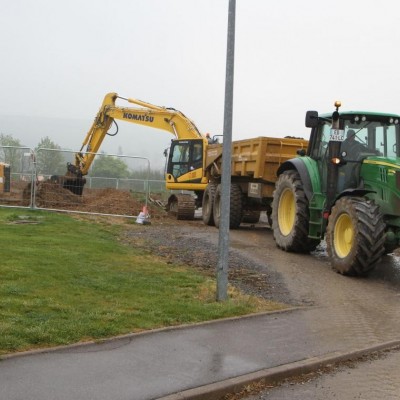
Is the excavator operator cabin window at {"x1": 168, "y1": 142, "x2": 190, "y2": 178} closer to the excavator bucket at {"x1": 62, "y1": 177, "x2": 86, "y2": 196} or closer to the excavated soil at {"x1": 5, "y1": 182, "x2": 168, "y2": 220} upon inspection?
the excavated soil at {"x1": 5, "y1": 182, "x2": 168, "y2": 220}

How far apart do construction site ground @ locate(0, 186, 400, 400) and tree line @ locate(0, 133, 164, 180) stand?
38.3 ft

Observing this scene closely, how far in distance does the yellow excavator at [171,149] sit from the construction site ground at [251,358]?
11329mm

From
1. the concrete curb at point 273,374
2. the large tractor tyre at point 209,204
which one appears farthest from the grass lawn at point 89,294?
the large tractor tyre at point 209,204

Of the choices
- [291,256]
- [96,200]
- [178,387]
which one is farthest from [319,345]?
[96,200]

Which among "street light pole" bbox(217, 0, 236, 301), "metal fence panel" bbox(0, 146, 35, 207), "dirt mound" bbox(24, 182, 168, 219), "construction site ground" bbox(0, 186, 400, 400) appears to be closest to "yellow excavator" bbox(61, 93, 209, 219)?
"dirt mound" bbox(24, 182, 168, 219)

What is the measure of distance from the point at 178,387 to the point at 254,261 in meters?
6.47

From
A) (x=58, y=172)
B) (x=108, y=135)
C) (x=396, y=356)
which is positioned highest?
(x=108, y=135)

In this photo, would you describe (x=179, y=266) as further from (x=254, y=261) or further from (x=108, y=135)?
(x=108, y=135)

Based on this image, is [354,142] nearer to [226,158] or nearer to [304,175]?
[304,175]

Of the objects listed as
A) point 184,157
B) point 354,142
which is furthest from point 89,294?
point 184,157

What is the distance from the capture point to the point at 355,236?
30.5ft

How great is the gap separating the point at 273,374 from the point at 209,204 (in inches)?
518

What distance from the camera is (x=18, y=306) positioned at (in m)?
6.25

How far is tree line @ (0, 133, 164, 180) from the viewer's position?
1847cm
